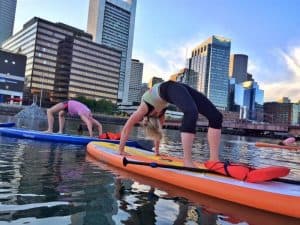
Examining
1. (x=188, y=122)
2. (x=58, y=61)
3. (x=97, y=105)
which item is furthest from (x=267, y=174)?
(x=58, y=61)

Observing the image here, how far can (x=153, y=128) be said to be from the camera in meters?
10.7

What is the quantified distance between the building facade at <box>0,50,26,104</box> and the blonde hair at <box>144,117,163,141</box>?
14256 centimetres

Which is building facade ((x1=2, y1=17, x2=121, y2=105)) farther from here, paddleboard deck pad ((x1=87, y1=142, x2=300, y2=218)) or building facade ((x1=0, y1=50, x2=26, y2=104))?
paddleboard deck pad ((x1=87, y1=142, x2=300, y2=218))

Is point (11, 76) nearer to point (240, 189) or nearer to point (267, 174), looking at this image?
point (240, 189)

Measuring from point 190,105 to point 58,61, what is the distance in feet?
587

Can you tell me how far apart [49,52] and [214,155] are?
17799 cm

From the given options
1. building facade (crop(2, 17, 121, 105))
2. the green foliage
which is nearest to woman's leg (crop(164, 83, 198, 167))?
the green foliage

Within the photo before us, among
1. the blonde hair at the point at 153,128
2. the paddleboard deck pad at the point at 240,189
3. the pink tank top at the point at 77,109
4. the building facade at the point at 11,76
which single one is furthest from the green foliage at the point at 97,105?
the paddleboard deck pad at the point at 240,189

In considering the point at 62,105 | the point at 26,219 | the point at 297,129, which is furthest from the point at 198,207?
the point at 297,129

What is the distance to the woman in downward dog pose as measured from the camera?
28.2ft

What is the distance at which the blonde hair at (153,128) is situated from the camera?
10.6m

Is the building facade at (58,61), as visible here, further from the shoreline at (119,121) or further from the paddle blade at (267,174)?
the paddle blade at (267,174)

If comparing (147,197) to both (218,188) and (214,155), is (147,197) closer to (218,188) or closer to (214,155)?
(218,188)

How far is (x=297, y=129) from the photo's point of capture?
417 ft
